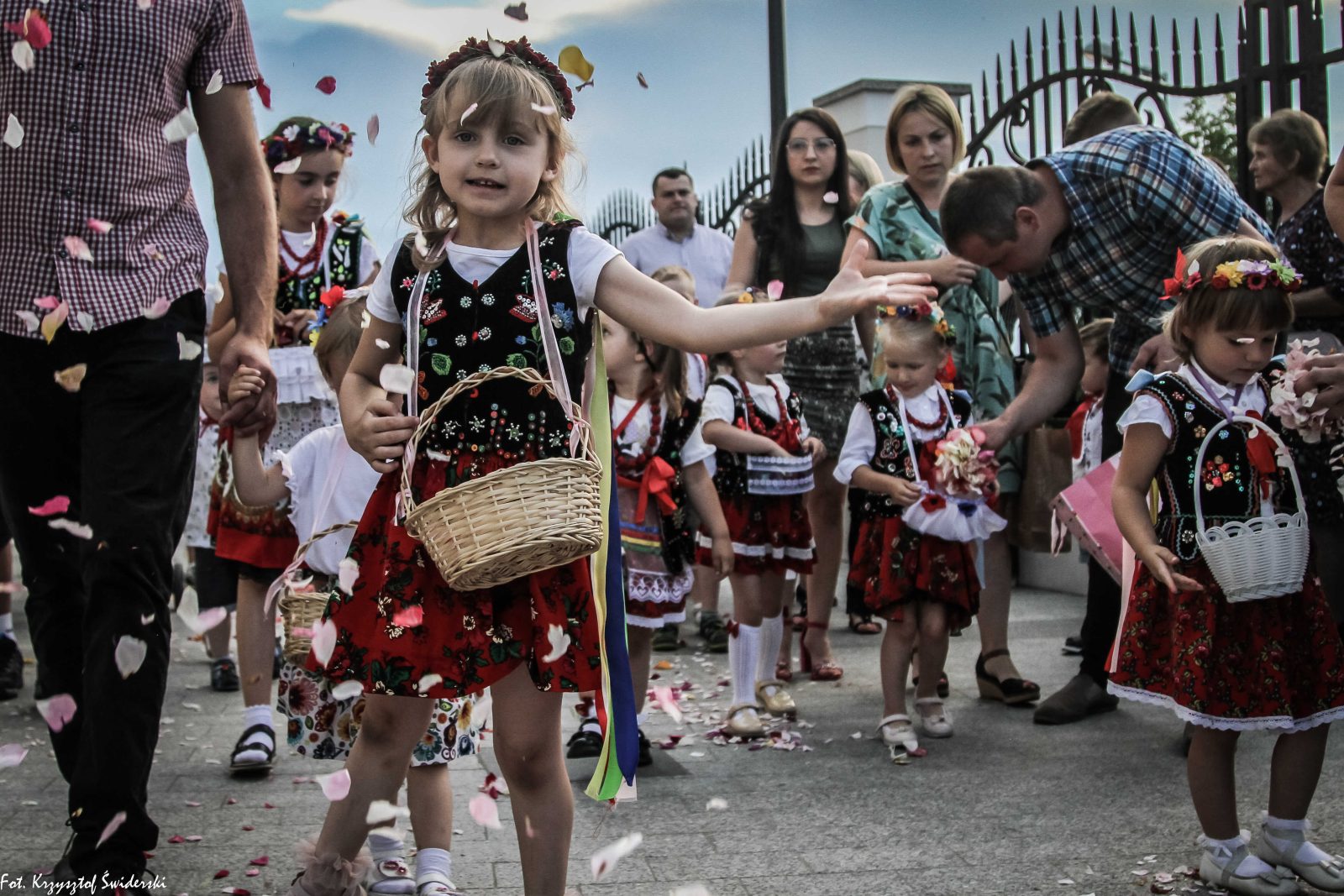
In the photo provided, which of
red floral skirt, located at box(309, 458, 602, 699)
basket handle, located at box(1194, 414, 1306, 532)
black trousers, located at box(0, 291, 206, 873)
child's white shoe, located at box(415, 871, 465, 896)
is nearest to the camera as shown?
red floral skirt, located at box(309, 458, 602, 699)

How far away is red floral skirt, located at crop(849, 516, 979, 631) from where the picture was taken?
5.18 meters

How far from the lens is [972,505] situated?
5254 millimetres

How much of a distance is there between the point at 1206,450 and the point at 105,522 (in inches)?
97.8

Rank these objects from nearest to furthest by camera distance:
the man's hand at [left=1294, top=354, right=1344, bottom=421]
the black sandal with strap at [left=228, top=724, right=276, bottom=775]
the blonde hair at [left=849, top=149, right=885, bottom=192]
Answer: the man's hand at [left=1294, top=354, right=1344, bottom=421] < the black sandal with strap at [left=228, top=724, right=276, bottom=775] < the blonde hair at [left=849, top=149, right=885, bottom=192]

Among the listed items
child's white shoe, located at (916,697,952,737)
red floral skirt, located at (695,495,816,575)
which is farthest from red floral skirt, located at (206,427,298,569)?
child's white shoe, located at (916,697,952,737)

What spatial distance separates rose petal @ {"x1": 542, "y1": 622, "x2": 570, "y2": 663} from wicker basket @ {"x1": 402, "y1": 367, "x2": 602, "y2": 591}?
177mm

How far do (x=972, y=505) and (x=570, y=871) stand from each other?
2.21m

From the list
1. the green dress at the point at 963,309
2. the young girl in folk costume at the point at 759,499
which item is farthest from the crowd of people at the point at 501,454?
the green dress at the point at 963,309

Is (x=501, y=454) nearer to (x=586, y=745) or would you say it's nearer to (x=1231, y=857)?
(x=1231, y=857)

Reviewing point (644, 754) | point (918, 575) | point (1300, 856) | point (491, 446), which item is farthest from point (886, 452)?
point (491, 446)

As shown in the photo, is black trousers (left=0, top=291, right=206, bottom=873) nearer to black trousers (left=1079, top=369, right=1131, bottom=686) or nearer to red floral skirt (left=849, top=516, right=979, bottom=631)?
red floral skirt (left=849, top=516, right=979, bottom=631)

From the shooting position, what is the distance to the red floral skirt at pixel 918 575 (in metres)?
5.18

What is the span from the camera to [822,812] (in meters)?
4.18

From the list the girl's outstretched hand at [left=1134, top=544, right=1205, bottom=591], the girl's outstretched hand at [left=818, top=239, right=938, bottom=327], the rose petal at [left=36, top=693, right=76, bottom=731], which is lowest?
the rose petal at [left=36, top=693, right=76, bottom=731]
